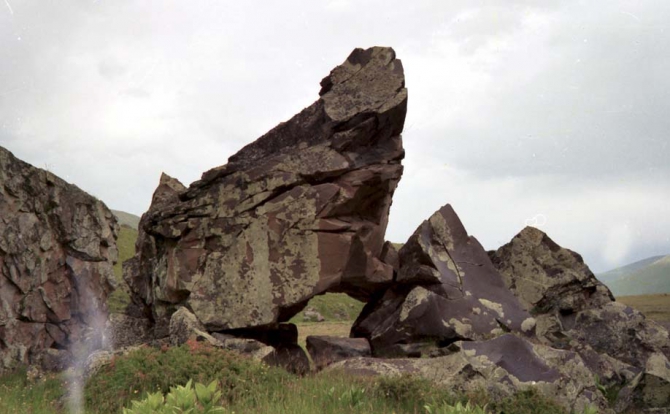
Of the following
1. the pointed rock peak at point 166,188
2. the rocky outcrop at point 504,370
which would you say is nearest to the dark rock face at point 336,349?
the rocky outcrop at point 504,370

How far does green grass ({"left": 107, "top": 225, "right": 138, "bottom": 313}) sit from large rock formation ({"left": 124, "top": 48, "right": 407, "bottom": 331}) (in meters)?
10.3

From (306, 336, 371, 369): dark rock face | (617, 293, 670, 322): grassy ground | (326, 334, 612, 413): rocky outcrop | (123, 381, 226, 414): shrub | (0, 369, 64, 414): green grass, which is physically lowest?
(617, 293, 670, 322): grassy ground

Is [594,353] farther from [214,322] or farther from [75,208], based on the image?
[75,208]

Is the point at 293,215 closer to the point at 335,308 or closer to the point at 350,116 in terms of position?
the point at 350,116

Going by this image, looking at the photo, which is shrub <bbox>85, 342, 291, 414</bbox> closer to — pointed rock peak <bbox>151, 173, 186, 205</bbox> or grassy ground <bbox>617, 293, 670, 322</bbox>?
pointed rock peak <bbox>151, 173, 186, 205</bbox>

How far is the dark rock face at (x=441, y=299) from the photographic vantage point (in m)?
21.6

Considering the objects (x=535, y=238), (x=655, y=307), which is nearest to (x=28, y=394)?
(x=535, y=238)

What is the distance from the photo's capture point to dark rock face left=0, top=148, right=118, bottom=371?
23.9m

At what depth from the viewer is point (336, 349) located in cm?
2173

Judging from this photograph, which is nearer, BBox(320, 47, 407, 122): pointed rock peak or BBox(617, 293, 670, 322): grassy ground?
BBox(320, 47, 407, 122): pointed rock peak

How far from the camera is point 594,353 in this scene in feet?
73.8

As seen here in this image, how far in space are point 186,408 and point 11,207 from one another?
19980 mm

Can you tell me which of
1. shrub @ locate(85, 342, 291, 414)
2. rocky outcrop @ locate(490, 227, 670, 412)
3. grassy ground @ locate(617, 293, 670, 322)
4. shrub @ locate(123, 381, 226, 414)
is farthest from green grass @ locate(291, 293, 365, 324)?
shrub @ locate(123, 381, 226, 414)

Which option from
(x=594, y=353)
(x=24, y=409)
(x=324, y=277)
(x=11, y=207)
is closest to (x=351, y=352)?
(x=324, y=277)
